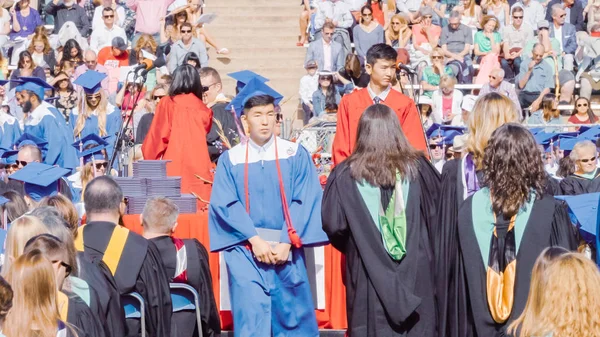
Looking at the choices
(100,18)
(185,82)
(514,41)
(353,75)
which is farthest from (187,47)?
(185,82)

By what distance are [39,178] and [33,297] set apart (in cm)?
554

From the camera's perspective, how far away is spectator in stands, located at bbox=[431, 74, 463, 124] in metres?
17.3

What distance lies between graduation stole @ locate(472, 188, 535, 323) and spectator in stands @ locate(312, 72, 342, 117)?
11.1 metres

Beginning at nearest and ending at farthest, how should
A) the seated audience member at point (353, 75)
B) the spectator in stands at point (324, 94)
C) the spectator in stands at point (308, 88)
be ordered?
the seated audience member at point (353, 75) < the spectator in stands at point (324, 94) < the spectator in stands at point (308, 88)

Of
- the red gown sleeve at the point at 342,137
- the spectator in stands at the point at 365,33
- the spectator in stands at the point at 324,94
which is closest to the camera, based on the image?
the red gown sleeve at the point at 342,137

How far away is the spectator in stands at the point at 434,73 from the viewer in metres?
18.4

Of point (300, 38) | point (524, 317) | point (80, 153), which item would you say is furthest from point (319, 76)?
point (524, 317)

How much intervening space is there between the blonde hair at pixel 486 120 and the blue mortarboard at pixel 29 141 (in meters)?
7.10

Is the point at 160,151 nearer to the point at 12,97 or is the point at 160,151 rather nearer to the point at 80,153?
the point at 80,153

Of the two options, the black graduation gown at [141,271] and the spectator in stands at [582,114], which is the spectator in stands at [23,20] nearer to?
the spectator in stands at [582,114]

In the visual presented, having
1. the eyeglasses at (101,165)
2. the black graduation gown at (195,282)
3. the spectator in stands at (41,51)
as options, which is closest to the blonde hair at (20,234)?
the black graduation gown at (195,282)

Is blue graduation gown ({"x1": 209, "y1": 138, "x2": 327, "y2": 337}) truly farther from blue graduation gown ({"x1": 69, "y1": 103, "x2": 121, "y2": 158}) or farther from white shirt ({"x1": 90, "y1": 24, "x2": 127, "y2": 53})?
white shirt ({"x1": 90, "y1": 24, "x2": 127, "y2": 53})

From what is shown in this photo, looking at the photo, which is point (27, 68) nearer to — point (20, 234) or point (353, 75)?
point (353, 75)

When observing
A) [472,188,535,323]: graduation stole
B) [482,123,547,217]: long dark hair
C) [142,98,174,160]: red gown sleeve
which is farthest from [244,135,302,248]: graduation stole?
[142,98,174,160]: red gown sleeve
